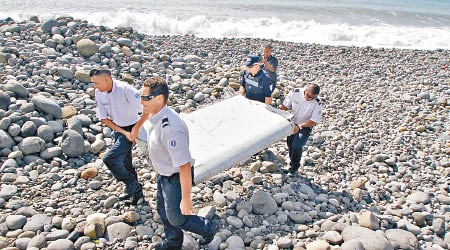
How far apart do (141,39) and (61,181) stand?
7225 millimetres

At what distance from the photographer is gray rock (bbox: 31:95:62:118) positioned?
18.2 feet

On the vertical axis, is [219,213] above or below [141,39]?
below

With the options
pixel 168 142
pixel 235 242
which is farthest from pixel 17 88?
pixel 235 242

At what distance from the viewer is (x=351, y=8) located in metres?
28.0

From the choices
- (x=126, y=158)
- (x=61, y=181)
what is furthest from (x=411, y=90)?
(x=61, y=181)

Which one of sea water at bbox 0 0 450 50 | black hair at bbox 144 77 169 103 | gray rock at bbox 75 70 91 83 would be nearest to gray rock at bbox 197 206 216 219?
black hair at bbox 144 77 169 103

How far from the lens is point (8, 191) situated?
4.04 m

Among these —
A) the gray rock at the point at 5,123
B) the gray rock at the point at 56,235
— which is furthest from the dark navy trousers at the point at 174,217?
the gray rock at the point at 5,123

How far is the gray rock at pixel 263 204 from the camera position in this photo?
401 cm

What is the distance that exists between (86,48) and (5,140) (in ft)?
13.6

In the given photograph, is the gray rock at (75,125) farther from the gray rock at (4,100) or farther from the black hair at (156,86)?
the black hair at (156,86)

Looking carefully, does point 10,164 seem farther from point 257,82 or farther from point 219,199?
point 257,82

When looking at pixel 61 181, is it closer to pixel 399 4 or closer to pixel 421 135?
→ pixel 421 135

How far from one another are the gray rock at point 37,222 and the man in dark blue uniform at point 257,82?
329cm
